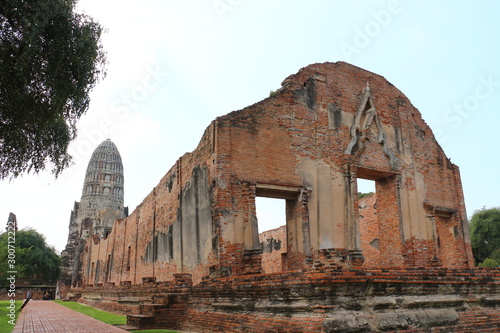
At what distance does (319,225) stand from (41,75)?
687cm

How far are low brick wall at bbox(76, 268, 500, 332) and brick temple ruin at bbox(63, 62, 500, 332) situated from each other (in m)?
0.02

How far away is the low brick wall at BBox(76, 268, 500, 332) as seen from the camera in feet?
16.7

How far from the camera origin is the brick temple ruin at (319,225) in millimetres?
5555

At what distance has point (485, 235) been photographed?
29766mm

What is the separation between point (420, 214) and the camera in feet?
40.4

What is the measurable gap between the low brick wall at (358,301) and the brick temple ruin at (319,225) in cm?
2

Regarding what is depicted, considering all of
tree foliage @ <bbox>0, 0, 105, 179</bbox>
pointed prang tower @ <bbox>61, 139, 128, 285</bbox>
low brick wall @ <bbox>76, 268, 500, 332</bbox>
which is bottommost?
low brick wall @ <bbox>76, 268, 500, 332</bbox>

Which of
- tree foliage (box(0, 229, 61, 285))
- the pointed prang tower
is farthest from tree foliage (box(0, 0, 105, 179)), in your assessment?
the pointed prang tower

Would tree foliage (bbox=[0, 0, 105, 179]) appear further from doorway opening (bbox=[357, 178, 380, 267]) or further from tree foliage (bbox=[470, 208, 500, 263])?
tree foliage (bbox=[470, 208, 500, 263])

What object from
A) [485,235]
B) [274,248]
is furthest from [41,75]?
[485,235]

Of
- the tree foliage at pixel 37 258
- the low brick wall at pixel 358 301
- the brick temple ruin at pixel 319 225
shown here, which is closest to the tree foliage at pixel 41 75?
the brick temple ruin at pixel 319 225

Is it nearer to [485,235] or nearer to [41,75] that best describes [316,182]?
[41,75]

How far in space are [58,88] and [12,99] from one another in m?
0.79

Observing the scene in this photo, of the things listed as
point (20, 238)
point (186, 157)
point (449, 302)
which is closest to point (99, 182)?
point (20, 238)
